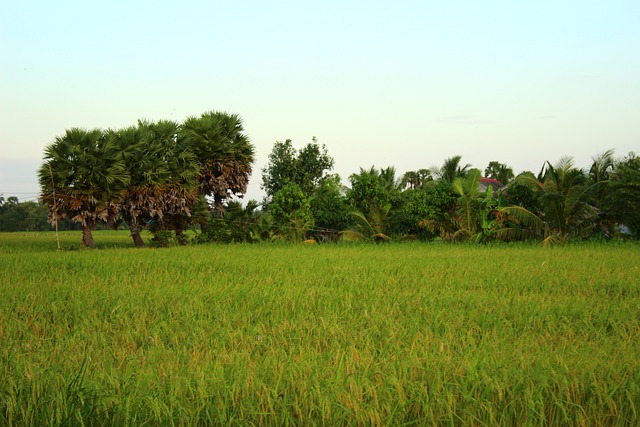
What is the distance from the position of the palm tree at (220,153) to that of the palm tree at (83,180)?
4.93 meters

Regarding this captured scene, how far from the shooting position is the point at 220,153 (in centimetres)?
2867

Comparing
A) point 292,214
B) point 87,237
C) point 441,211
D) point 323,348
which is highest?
point 292,214

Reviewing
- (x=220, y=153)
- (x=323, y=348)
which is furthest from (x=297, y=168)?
(x=323, y=348)

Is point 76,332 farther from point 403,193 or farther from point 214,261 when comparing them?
point 403,193

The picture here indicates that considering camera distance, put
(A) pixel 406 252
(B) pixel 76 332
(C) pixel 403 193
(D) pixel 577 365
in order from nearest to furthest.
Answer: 1. (D) pixel 577 365
2. (B) pixel 76 332
3. (A) pixel 406 252
4. (C) pixel 403 193

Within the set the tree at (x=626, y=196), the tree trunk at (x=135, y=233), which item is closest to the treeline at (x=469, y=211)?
the tree at (x=626, y=196)

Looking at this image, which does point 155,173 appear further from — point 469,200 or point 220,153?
point 469,200

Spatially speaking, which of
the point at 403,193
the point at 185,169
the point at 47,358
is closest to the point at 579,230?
the point at 403,193

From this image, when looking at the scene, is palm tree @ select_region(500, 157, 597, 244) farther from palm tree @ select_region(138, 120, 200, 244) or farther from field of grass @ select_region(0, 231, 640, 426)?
palm tree @ select_region(138, 120, 200, 244)

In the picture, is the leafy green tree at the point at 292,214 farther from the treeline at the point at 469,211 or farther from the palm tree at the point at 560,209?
the palm tree at the point at 560,209

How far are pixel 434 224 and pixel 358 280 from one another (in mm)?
12553

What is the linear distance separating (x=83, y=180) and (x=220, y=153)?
291 inches

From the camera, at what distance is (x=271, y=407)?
346cm

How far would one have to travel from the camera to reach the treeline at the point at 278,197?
66.4ft
